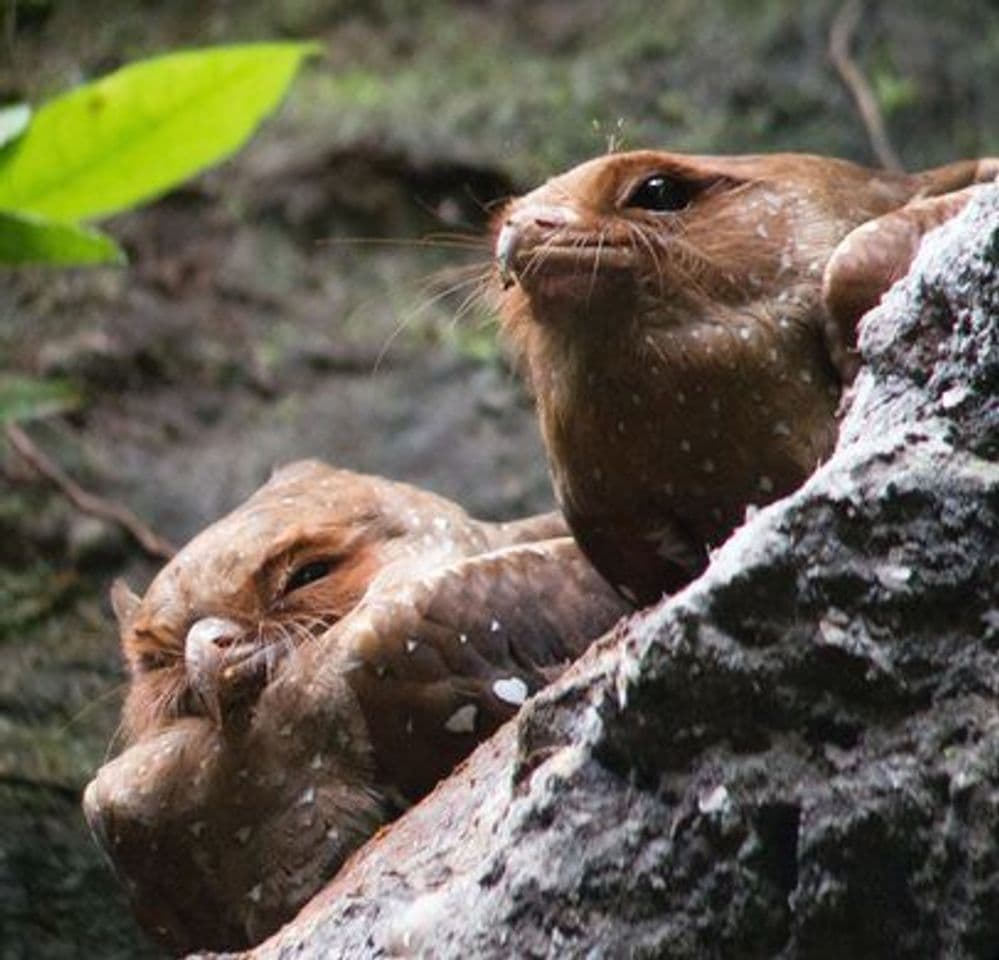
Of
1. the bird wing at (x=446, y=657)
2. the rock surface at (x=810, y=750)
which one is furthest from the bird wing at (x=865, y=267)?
the bird wing at (x=446, y=657)

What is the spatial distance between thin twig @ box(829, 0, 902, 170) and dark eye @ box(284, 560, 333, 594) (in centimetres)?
198

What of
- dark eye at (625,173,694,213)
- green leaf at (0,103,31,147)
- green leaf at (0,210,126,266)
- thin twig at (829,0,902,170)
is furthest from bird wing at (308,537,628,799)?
thin twig at (829,0,902,170)

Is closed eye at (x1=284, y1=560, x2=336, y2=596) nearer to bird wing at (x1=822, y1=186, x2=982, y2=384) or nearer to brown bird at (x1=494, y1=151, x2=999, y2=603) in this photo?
brown bird at (x1=494, y1=151, x2=999, y2=603)

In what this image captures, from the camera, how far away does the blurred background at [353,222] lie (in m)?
4.18

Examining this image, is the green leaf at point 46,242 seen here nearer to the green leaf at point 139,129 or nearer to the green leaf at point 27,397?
the green leaf at point 139,129

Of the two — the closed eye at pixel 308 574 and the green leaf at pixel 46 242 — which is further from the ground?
the green leaf at pixel 46 242

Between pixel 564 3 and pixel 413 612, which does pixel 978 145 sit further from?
pixel 413 612

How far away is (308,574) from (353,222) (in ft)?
6.46

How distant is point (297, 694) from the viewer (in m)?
2.55

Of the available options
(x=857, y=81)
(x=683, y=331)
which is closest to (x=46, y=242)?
(x=683, y=331)

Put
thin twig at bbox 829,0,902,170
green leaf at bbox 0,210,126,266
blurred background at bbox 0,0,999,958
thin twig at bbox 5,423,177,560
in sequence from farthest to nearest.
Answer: thin twig at bbox 829,0,902,170, blurred background at bbox 0,0,999,958, thin twig at bbox 5,423,177,560, green leaf at bbox 0,210,126,266

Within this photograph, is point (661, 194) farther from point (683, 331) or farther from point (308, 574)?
point (308, 574)

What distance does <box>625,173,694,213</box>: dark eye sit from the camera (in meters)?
2.36

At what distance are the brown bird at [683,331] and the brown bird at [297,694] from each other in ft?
0.68
